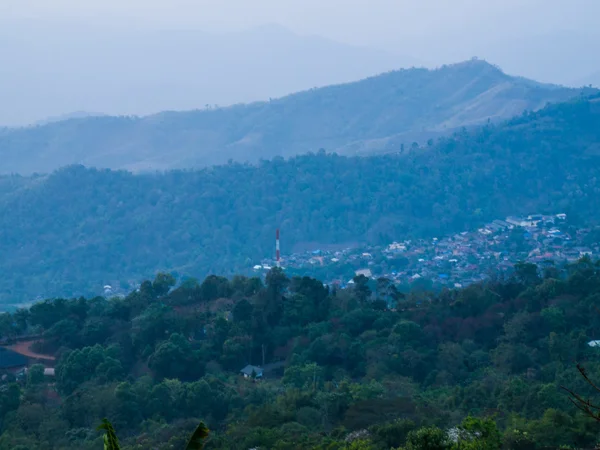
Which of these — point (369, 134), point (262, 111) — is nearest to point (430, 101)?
point (369, 134)

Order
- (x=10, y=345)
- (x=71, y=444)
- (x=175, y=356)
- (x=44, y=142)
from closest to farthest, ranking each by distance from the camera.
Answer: (x=71, y=444) < (x=175, y=356) < (x=10, y=345) < (x=44, y=142)

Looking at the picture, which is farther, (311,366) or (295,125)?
(295,125)

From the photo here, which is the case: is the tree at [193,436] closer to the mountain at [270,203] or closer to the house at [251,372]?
the house at [251,372]

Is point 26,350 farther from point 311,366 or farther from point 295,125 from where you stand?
point 295,125

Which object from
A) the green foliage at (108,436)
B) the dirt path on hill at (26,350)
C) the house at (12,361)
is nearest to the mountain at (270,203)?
the dirt path on hill at (26,350)

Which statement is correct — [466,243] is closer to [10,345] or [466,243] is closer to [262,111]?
[10,345]

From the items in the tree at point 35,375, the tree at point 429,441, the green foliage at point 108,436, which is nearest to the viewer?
the green foliage at point 108,436

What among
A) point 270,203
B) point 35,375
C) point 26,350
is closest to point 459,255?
point 270,203
